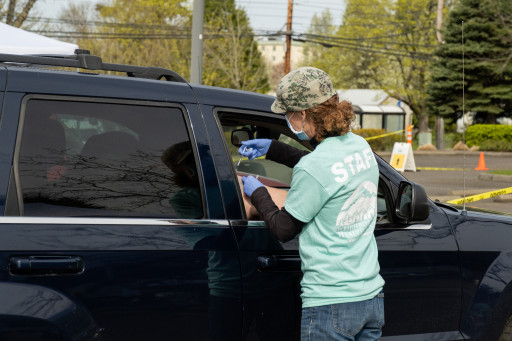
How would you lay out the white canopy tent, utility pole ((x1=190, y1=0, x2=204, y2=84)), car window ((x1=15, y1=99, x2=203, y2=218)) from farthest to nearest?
utility pole ((x1=190, y1=0, x2=204, y2=84))
the white canopy tent
car window ((x1=15, y1=99, x2=203, y2=218))

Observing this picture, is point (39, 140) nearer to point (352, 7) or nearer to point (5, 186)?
point (5, 186)

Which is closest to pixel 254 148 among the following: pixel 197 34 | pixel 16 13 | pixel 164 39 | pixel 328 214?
pixel 328 214

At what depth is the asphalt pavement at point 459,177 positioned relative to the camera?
13023mm

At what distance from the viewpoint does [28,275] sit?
235cm

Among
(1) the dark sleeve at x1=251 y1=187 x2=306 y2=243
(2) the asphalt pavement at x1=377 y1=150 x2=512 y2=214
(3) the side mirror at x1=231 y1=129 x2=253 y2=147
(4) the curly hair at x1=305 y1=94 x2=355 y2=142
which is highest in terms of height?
(4) the curly hair at x1=305 y1=94 x2=355 y2=142

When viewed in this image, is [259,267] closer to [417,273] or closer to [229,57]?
[417,273]

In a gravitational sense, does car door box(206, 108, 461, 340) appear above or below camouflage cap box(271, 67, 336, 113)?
Answer: below

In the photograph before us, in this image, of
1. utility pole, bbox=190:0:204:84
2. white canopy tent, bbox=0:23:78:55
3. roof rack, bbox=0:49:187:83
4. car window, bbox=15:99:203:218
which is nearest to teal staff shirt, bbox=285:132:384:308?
car window, bbox=15:99:203:218

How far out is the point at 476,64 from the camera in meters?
32.4

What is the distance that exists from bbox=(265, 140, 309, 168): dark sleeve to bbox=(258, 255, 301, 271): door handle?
0.54 metres

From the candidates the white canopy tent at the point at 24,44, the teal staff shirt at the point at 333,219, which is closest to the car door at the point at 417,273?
the teal staff shirt at the point at 333,219

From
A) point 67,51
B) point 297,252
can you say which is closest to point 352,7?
point 67,51

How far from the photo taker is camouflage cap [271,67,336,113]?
2582mm

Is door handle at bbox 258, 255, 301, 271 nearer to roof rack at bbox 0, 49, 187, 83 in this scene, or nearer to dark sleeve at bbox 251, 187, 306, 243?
dark sleeve at bbox 251, 187, 306, 243
